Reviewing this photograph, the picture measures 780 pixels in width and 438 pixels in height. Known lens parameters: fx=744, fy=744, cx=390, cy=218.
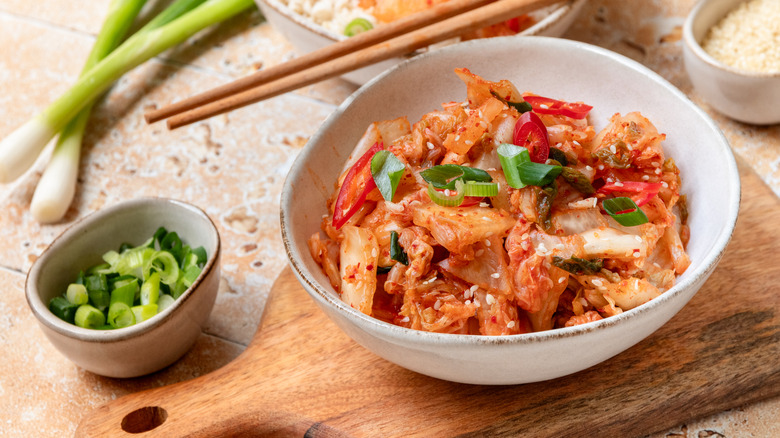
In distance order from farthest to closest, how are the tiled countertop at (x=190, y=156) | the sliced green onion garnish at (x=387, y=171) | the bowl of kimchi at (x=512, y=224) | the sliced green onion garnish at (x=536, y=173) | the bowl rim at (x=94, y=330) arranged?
the tiled countertop at (x=190, y=156), the bowl rim at (x=94, y=330), the sliced green onion garnish at (x=387, y=171), the sliced green onion garnish at (x=536, y=173), the bowl of kimchi at (x=512, y=224)

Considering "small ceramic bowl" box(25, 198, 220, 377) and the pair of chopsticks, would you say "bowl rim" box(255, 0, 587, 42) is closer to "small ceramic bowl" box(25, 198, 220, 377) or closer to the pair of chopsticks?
the pair of chopsticks

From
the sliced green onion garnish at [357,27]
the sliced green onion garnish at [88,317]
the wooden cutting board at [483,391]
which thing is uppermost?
the sliced green onion garnish at [357,27]

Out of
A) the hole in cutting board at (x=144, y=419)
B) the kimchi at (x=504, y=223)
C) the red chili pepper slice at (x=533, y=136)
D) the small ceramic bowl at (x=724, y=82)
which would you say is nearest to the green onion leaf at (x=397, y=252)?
the kimchi at (x=504, y=223)

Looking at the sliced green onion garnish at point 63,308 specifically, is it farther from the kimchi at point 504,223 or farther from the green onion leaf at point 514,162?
the green onion leaf at point 514,162

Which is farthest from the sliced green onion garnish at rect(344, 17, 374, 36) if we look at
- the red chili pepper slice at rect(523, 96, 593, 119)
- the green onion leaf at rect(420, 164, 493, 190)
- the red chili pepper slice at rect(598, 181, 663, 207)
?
the red chili pepper slice at rect(598, 181, 663, 207)

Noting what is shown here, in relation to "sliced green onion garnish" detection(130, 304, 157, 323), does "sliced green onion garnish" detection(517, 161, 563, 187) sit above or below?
above

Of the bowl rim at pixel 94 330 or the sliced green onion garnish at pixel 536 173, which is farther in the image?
the bowl rim at pixel 94 330

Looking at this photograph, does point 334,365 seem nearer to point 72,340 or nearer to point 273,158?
point 72,340

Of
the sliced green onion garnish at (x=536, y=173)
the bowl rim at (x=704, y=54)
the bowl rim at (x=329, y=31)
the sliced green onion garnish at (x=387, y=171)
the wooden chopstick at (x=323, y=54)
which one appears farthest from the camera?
the bowl rim at (x=329, y=31)
